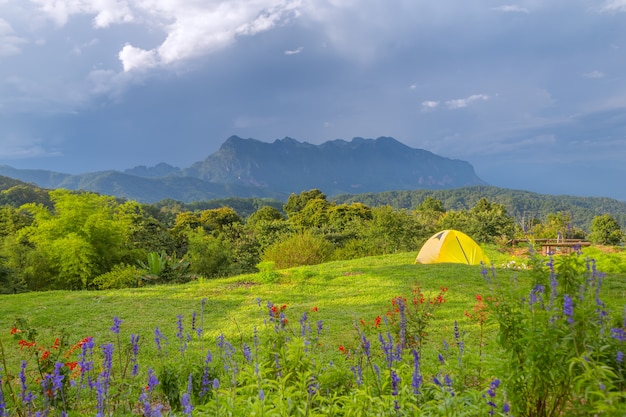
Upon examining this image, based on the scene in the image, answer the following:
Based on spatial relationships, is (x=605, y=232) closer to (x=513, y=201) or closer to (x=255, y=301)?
(x=255, y=301)

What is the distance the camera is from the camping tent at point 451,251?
1276 cm

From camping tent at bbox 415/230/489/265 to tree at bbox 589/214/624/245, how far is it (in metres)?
31.8

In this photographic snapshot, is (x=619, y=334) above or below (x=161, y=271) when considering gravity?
above

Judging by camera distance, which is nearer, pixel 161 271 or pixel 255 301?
pixel 255 301

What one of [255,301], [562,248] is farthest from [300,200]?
[562,248]

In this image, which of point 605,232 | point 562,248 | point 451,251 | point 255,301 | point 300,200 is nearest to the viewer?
point 255,301

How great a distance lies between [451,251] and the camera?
1288 cm

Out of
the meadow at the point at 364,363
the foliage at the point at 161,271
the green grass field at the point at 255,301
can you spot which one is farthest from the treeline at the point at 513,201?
the meadow at the point at 364,363

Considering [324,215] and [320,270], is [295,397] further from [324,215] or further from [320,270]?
[324,215]

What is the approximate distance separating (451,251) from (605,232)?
35035mm

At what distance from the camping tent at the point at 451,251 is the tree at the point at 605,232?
104 feet

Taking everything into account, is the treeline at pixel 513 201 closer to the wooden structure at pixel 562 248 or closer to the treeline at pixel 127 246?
the treeline at pixel 127 246

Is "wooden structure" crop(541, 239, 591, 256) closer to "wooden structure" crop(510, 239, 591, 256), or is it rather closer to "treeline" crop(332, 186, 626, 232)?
"wooden structure" crop(510, 239, 591, 256)

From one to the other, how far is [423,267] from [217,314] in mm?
6570
